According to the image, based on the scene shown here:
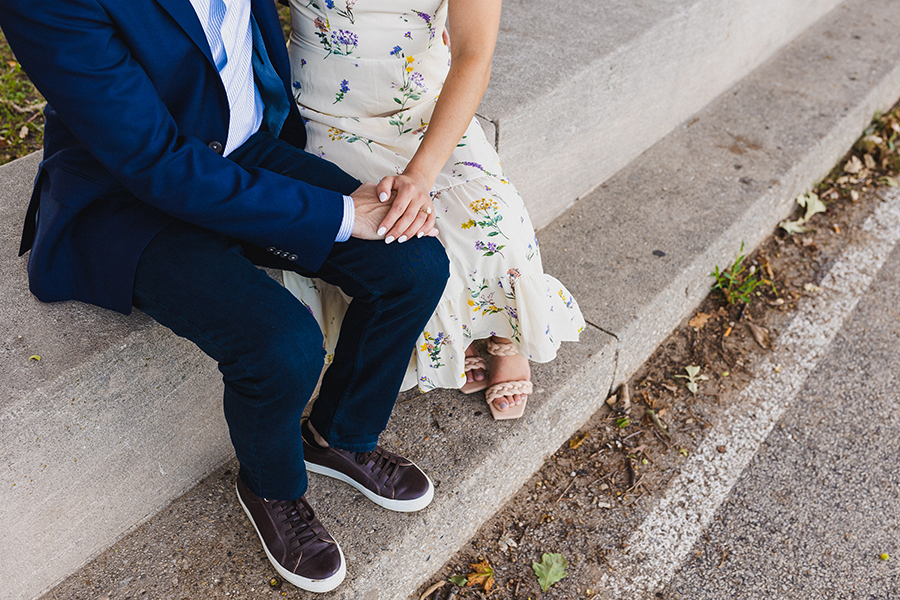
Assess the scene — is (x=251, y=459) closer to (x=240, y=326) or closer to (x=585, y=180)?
(x=240, y=326)

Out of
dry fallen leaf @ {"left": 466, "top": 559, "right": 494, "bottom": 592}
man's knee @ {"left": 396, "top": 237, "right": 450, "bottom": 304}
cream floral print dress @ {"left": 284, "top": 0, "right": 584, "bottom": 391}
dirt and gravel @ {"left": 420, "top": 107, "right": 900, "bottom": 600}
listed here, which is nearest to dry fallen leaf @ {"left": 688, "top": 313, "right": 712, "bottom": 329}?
dirt and gravel @ {"left": 420, "top": 107, "right": 900, "bottom": 600}

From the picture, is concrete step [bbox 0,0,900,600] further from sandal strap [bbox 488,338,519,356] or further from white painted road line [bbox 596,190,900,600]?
white painted road line [bbox 596,190,900,600]

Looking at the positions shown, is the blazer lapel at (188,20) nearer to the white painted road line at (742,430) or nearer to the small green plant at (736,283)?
the white painted road line at (742,430)

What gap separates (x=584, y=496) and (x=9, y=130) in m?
2.80

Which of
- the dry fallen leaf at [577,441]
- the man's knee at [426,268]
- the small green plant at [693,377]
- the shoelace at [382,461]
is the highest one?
the man's knee at [426,268]

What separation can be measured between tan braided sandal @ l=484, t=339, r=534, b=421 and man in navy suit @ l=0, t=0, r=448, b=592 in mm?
450

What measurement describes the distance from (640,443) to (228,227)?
5.37 ft

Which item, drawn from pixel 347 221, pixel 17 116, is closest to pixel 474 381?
pixel 347 221

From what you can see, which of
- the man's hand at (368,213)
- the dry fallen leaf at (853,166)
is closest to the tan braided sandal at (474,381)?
the man's hand at (368,213)

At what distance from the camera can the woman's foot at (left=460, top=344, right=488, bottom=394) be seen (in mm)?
2191

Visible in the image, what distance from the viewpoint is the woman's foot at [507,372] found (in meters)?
2.10

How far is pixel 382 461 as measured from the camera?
189 cm

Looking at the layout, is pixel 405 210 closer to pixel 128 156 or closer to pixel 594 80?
pixel 128 156

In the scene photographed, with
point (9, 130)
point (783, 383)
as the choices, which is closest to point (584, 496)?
point (783, 383)
